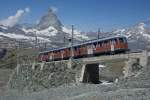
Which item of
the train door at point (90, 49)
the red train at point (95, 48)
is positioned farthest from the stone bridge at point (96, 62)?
the red train at point (95, 48)

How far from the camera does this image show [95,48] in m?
61.8

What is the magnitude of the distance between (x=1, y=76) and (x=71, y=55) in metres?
47.6

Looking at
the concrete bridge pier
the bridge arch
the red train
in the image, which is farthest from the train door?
the concrete bridge pier

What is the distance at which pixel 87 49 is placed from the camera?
64.4 metres

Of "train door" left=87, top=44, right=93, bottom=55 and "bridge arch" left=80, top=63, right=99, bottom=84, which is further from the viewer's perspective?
"train door" left=87, top=44, right=93, bottom=55

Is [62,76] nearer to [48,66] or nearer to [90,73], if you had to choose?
[90,73]

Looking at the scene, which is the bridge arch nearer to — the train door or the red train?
the train door

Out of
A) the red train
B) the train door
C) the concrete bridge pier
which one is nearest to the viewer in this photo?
the concrete bridge pier

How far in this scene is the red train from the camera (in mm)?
57000

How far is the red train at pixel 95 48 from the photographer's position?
187ft

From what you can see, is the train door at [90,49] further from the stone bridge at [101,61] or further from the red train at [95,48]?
the stone bridge at [101,61]

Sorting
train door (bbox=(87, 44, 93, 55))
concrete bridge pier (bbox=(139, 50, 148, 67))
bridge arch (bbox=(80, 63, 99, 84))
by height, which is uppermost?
train door (bbox=(87, 44, 93, 55))

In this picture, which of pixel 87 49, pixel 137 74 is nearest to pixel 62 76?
pixel 87 49

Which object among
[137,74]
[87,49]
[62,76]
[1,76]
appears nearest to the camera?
[137,74]
